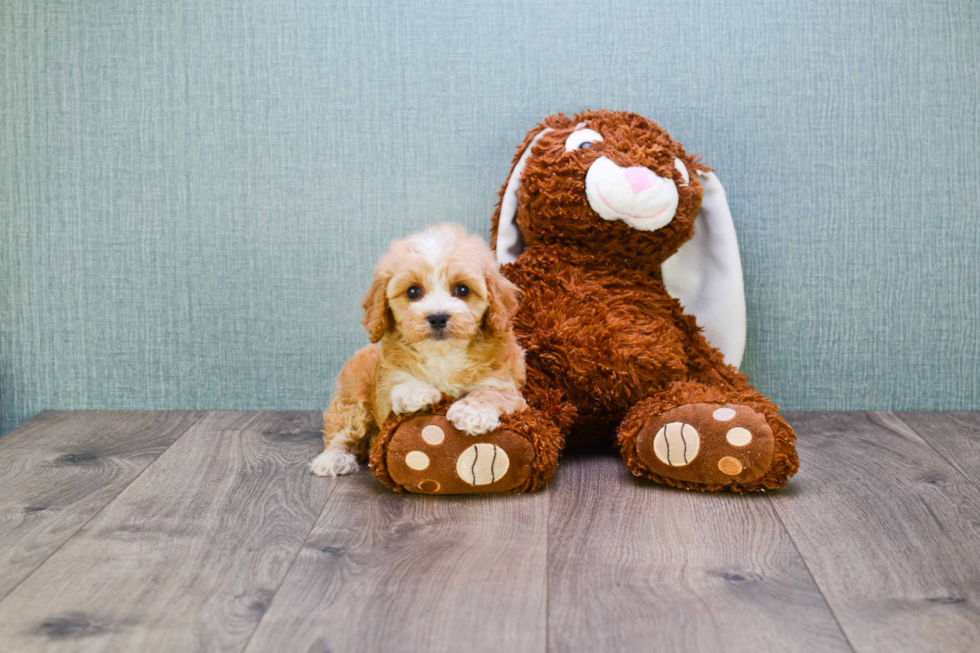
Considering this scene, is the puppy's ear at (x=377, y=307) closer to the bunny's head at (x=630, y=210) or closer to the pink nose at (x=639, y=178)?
the bunny's head at (x=630, y=210)

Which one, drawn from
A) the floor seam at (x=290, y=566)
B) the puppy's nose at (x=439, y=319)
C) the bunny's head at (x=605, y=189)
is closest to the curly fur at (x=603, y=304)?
the bunny's head at (x=605, y=189)

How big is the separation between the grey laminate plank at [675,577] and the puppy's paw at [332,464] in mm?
426

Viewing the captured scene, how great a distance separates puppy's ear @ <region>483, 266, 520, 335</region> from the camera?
4.80 feet

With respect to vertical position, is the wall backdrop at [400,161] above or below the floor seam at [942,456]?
above

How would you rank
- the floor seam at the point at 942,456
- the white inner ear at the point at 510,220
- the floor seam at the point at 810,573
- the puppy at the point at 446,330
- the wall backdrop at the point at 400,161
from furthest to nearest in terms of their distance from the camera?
the wall backdrop at the point at 400,161 → the white inner ear at the point at 510,220 → the floor seam at the point at 942,456 → the puppy at the point at 446,330 → the floor seam at the point at 810,573

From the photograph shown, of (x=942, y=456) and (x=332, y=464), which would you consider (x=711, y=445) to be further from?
(x=332, y=464)

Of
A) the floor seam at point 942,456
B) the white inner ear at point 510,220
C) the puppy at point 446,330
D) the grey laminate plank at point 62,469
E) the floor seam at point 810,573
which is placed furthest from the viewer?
the white inner ear at point 510,220

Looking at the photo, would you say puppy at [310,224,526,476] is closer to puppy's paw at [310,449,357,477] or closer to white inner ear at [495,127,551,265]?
puppy's paw at [310,449,357,477]

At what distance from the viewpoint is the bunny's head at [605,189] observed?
1.66 m

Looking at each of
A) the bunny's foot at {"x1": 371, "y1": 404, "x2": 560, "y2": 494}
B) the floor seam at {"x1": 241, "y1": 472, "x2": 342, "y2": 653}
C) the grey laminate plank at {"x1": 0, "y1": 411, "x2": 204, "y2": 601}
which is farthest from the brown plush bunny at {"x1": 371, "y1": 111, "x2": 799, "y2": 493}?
the grey laminate plank at {"x1": 0, "y1": 411, "x2": 204, "y2": 601}

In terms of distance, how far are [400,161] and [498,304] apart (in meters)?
0.71

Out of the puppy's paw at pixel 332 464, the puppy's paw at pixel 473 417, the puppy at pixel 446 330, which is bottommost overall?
the puppy's paw at pixel 332 464

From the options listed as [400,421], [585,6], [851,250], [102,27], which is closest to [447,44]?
[585,6]

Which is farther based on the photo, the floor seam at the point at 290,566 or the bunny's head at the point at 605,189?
the bunny's head at the point at 605,189
